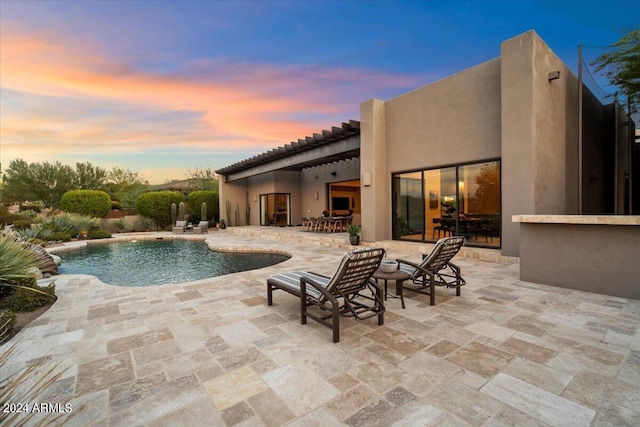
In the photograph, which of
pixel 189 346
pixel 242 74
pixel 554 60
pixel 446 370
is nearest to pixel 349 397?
pixel 446 370

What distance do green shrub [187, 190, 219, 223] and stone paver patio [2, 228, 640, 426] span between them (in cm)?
1670

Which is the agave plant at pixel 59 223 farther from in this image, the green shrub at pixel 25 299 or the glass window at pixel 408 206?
the glass window at pixel 408 206

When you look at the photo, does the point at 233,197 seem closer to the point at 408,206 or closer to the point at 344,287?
the point at 408,206

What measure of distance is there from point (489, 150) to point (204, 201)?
18.2 meters

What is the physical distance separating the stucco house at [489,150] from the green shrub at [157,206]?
11.3 meters

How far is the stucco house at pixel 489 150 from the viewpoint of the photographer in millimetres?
6832

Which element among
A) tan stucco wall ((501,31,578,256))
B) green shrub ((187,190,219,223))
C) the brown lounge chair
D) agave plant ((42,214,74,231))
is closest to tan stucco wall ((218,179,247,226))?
green shrub ((187,190,219,223))

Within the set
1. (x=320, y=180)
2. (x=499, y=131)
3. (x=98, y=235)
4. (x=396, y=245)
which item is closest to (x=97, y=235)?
(x=98, y=235)

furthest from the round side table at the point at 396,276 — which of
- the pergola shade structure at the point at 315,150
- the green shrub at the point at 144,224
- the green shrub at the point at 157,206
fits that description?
the green shrub at the point at 144,224

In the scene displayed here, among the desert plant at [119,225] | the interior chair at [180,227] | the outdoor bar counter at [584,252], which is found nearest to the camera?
the outdoor bar counter at [584,252]

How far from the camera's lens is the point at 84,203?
714 inches

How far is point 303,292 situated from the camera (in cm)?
362

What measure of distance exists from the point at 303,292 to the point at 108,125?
1613cm

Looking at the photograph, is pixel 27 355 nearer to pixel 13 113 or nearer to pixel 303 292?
pixel 303 292
